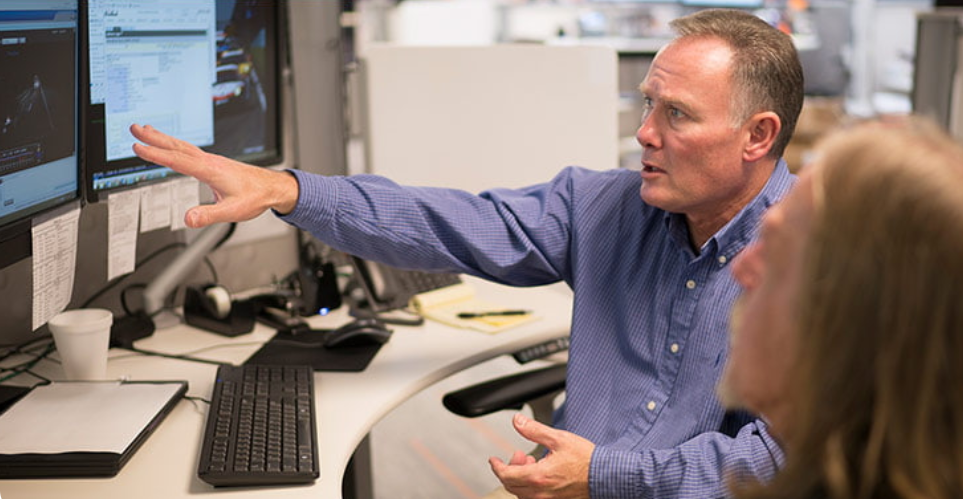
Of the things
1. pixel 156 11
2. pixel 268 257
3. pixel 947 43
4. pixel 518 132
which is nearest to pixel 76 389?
pixel 156 11

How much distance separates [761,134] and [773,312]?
88 centimetres

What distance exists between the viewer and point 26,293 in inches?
64.2

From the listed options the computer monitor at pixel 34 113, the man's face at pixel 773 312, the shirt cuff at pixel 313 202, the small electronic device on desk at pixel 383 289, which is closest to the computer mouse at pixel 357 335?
the small electronic device on desk at pixel 383 289

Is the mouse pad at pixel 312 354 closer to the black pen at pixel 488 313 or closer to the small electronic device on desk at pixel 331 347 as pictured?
the small electronic device on desk at pixel 331 347

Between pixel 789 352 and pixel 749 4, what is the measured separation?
7248 mm

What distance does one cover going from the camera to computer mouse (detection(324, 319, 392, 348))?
1.68 m

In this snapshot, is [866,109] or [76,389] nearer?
[76,389]

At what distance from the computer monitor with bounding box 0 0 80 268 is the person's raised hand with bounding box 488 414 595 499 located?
0.72 meters

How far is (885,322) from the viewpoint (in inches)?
23.4

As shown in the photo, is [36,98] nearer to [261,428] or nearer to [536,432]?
[261,428]

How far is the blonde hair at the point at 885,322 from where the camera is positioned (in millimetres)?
583

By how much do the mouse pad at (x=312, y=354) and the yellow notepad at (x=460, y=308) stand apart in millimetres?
206

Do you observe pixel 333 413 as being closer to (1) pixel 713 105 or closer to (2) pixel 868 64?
(1) pixel 713 105

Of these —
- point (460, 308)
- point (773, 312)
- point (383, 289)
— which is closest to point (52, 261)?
point (383, 289)
